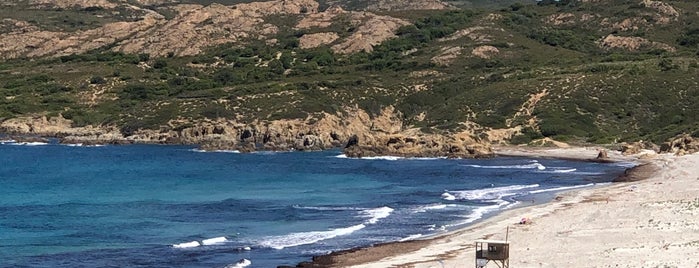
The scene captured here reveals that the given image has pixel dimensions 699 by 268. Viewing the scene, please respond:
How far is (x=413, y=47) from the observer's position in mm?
181875

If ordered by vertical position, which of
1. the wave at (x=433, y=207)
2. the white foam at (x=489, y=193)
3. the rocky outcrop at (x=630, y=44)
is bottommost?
the white foam at (x=489, y=193)

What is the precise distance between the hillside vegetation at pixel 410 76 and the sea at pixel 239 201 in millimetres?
22737

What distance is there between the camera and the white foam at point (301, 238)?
46031 millimetres

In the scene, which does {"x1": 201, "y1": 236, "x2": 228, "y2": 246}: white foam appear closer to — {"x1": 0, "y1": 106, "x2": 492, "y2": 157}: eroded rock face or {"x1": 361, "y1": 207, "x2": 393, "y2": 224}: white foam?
{"x1": 361, "y1": 207, "x2": 393, "y2": 224}: white foam

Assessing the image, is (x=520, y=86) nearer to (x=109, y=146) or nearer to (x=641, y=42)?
(x=641, y=42)

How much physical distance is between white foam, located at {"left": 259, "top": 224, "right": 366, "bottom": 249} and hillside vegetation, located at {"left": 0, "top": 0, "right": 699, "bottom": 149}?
229ft

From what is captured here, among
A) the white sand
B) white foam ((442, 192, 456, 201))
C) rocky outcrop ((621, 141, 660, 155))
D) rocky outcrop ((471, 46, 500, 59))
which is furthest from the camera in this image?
rocky outcrop ((471, 46, 500, 59))

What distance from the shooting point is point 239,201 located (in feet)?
221

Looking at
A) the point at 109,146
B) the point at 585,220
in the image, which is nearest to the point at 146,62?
the point at 109,146

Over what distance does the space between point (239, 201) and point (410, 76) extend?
3648 inches

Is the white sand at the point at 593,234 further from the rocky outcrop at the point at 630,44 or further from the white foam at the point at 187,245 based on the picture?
the rocky outcrop at the point at 630,44

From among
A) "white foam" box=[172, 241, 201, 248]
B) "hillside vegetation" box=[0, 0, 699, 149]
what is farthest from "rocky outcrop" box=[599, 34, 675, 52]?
"white foam" box=[172, 241, 201, 248]

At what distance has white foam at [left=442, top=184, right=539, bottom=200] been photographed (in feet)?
221

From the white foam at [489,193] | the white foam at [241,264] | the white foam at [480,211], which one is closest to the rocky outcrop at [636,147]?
the white foam at [489,193]
